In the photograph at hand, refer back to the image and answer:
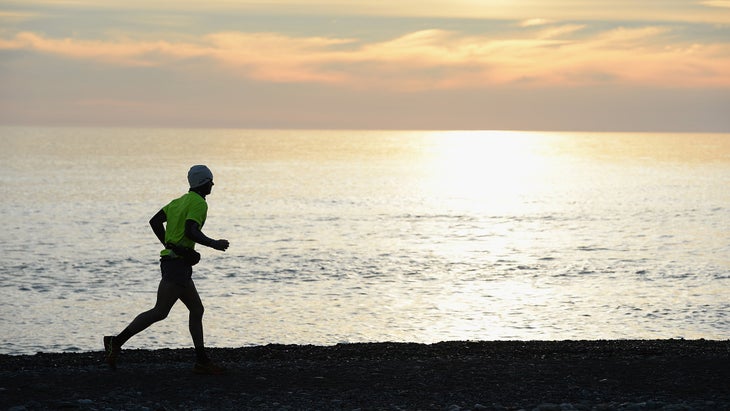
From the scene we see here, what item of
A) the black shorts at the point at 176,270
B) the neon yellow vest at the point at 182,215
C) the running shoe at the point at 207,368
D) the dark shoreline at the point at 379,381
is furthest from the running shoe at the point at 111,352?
the neon yellow vest at the point at 182,215

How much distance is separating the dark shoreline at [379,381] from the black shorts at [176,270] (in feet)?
3.75

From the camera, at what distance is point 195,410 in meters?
9.56

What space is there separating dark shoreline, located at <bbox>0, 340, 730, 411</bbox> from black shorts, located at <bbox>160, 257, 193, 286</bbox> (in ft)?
3.75

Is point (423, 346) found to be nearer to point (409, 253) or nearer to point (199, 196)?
point (199, 196)

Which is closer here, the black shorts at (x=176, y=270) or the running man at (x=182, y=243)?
the running man at (x=182, y=243)

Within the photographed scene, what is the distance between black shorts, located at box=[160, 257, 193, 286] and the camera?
10336mm

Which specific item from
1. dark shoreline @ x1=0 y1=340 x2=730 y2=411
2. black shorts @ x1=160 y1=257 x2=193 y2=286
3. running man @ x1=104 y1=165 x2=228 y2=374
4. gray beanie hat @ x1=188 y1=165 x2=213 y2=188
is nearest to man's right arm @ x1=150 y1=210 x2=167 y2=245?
running man @ x1=104 y1=165 x2=228 y2=374

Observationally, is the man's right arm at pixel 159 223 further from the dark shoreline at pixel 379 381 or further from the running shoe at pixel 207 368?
the dark shoreline at pixel 379 381

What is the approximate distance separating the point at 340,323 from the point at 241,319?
2.10m

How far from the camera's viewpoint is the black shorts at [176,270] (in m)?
10.3

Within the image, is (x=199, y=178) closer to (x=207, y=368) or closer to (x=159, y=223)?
(x=159, y=223)

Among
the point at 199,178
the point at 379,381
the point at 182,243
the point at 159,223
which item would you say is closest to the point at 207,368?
the point at 182,243

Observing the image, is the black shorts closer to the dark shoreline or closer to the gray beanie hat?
the gray beanie hat

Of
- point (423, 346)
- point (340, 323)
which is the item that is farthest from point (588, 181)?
point (423, 346)
